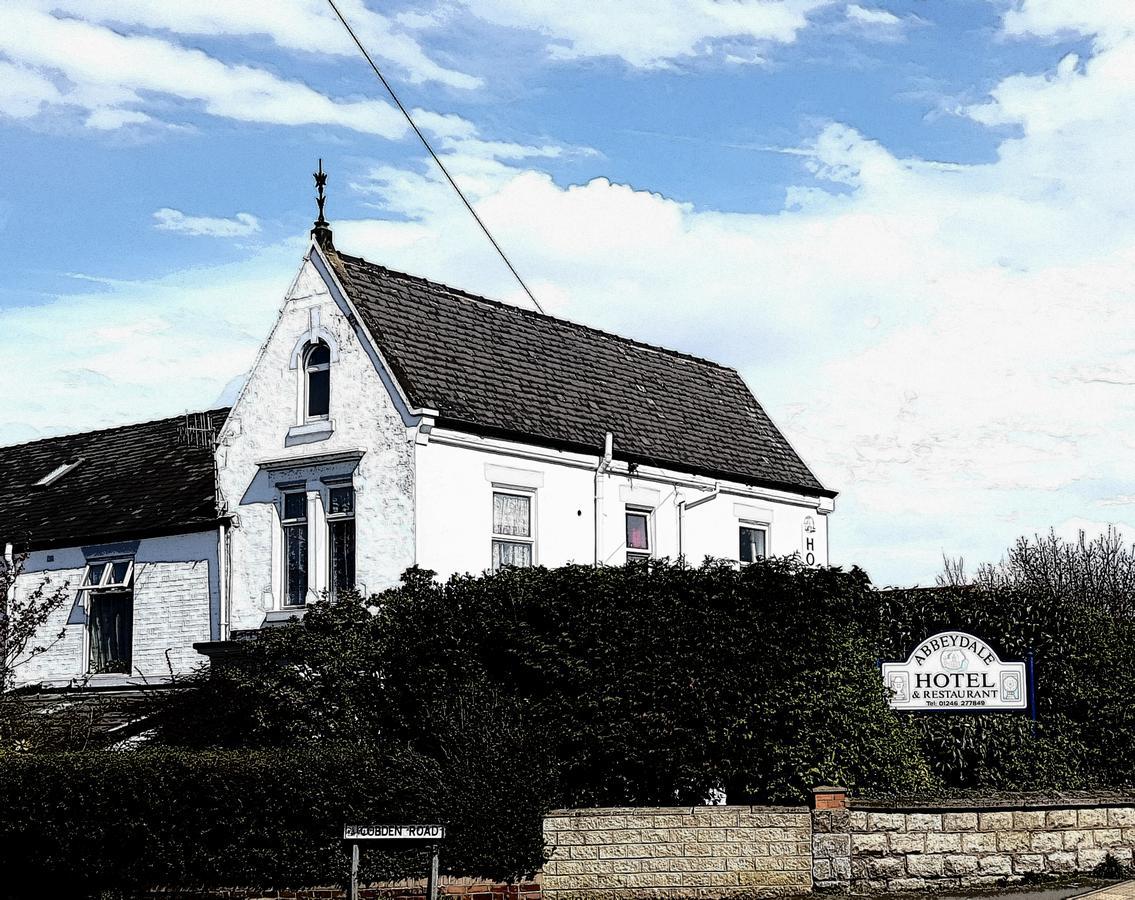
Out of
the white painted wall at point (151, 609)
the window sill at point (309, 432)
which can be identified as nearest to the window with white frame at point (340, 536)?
the window sill at point (309, 432)

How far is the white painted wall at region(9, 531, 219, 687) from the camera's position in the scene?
25406 mm

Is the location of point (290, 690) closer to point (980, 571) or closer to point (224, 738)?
point (224, 738)

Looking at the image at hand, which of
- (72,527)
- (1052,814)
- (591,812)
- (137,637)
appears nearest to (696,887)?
(591,812)

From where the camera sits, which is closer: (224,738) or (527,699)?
(527,699)

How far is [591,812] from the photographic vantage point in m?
16.5

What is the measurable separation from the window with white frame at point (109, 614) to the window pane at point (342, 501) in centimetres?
574

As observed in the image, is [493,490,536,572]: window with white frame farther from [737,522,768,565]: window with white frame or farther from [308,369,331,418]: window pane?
[737,522,768,565]: window with white frame

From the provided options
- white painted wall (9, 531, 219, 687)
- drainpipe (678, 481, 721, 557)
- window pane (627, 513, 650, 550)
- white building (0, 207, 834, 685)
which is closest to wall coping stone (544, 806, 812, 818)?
white building (0, 207, 834, 685)

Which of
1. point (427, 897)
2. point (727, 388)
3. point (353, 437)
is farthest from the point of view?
point (727, 388)

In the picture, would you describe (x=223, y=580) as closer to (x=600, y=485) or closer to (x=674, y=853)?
(x=600, y=485)

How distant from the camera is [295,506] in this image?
78.8 ft

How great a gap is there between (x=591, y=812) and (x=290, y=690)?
4.95 meters

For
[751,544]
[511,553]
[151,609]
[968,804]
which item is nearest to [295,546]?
[511,553]

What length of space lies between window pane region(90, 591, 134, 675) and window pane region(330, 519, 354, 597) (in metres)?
5.75
